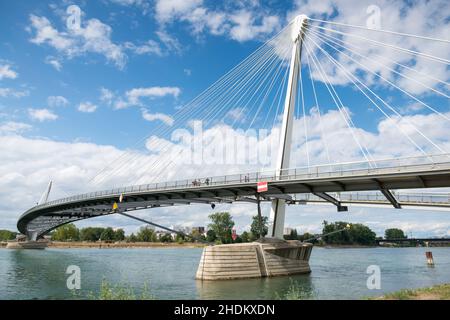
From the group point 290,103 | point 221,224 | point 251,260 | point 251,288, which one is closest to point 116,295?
point 251,288

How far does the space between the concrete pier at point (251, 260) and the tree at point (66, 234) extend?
158206 mm

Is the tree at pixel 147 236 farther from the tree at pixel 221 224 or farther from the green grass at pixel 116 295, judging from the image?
the green grass at pixel 116 295

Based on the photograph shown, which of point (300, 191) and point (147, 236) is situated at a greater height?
point (300, 191)

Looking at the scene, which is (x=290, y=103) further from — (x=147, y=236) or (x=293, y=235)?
(x=147, y=236)

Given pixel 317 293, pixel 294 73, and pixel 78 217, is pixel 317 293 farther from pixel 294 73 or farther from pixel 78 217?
pixel 78 217

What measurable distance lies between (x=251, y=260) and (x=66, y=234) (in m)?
161

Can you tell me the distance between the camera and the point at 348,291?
31.3m

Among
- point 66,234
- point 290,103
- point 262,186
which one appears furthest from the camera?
point 66,234

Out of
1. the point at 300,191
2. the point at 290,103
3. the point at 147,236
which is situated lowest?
the point at 147,236

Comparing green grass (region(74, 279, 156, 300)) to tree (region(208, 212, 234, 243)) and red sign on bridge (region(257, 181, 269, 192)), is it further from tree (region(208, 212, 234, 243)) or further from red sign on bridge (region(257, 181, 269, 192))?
tree (region(208, 212, 234, 243))

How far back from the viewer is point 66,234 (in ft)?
581

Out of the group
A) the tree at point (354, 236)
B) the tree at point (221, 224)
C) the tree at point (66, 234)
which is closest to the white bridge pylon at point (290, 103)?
the tree at point (221, 224)
